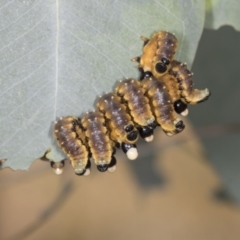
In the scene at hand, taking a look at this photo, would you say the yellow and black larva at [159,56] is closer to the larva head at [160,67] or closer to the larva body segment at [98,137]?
the larva head at [160,67]

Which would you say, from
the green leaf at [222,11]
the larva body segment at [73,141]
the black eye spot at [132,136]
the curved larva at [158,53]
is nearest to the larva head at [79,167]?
the larva body segment at [73,141]

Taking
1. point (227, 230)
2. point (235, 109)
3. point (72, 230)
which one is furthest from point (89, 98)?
point (227, 230)

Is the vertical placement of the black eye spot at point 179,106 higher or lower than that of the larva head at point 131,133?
higher

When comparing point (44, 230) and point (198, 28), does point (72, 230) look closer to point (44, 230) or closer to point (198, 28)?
point (44, 230)

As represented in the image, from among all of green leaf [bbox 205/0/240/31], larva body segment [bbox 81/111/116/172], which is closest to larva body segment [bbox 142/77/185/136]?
larva body segment [bbox 81/111/116/172]

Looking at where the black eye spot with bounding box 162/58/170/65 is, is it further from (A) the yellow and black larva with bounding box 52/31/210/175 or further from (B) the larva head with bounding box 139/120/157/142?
(B) the larva head with bounding box 139/120/157/142

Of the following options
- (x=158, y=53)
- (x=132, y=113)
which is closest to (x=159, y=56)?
(x=158, y=53)
